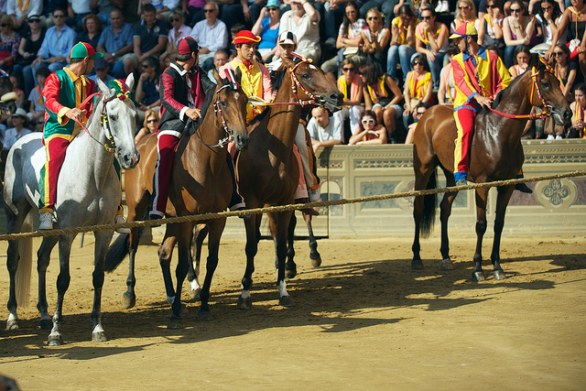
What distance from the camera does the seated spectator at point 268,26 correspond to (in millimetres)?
19906

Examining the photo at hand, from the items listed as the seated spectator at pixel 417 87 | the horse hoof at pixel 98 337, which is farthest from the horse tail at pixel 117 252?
the seated spectator at pixel 417 87

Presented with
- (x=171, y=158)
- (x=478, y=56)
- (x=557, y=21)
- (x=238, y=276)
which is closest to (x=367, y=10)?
(x=557, y=21)

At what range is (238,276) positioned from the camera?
46.2ft

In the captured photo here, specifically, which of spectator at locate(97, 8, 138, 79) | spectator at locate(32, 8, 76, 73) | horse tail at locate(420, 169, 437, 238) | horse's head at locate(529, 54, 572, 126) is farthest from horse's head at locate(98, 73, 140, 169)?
spectator at locate(32, 8, 76, 73)

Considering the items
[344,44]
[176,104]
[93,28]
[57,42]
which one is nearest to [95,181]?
[176,104]

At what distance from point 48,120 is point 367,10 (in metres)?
10.4

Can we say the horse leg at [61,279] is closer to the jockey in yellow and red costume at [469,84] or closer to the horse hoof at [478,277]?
the horse hoof at [478,277]

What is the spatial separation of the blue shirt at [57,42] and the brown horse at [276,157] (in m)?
11.0

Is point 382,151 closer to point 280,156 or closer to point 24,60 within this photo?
point 280,156

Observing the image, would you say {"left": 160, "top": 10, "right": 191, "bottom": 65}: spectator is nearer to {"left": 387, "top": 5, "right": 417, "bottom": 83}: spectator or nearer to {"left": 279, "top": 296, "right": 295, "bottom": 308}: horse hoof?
{"left": 387, "top": 5, "right": 417, "bottom": 83}: spectator

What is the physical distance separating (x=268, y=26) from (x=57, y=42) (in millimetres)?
4834

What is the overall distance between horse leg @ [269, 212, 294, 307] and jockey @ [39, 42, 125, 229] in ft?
6.92

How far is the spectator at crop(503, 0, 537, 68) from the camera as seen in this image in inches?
703

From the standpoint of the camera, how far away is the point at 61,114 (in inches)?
395
